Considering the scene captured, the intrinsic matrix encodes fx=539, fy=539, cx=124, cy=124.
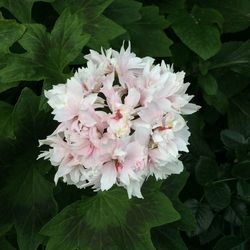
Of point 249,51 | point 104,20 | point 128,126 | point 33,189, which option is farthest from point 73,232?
point 249,51

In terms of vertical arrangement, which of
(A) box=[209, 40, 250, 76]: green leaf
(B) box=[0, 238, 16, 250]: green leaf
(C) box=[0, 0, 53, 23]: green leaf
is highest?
(C) box=[0, 0, 53, 23]: green leaf

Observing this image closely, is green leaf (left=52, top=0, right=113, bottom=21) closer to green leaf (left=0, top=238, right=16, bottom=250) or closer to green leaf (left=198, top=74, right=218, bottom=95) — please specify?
green leaf (left=198, top=74, right=218, bottom=95)

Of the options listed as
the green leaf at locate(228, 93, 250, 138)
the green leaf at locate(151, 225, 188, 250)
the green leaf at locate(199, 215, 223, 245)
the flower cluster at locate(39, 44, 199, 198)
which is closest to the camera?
the flower cluster at locate(39, 44, 199, 198)

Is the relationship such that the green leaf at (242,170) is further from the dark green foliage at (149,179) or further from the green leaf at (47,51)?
the green leaf at (47,51)

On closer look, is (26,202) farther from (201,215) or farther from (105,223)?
→ (201,215)

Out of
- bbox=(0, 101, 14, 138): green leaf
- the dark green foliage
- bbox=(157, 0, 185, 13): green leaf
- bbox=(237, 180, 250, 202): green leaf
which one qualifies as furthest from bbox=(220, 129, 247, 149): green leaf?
bbox=(0, 101, 14, 138): green leaf

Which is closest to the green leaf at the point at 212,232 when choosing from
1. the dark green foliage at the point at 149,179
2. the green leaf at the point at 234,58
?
the dark green foliage at the point at 149,179

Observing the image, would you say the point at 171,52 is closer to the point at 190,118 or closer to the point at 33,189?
the point at 190,118
